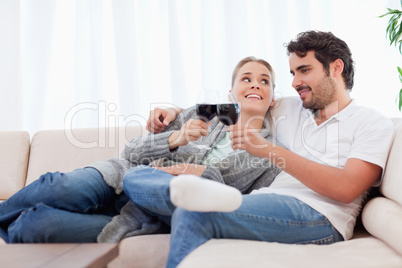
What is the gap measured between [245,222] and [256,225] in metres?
0.04

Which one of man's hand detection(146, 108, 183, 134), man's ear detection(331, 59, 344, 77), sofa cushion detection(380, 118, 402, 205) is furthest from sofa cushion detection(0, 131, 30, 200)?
sofa cushion detection(380, 118, 402, 205)

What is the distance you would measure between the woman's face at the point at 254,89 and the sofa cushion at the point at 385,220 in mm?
670

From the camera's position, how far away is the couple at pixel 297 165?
3.88ft

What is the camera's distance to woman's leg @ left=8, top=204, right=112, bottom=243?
4.09ft

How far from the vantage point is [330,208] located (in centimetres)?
131

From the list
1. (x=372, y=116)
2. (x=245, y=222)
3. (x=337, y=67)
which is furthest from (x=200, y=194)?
(x=337, y=67)

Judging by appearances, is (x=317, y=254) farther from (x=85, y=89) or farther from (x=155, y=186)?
(x=85, y=89)

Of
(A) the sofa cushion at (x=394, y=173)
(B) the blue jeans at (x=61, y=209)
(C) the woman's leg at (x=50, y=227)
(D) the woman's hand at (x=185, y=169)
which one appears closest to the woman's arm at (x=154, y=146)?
(D) the woman's hand at (x=185, y=169)

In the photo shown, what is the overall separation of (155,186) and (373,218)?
2.46ft

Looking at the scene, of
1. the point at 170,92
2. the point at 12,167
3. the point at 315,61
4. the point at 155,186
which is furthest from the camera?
the point at 170,92

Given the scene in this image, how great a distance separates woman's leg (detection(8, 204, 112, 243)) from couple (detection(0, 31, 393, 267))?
0.12 feet

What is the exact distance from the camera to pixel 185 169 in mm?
1620

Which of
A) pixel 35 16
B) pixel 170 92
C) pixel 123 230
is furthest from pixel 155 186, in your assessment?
pixel 35 16

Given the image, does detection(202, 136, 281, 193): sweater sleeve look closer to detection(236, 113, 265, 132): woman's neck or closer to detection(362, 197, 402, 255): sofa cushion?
detection(236, 113, 265, 132): woman's neck
